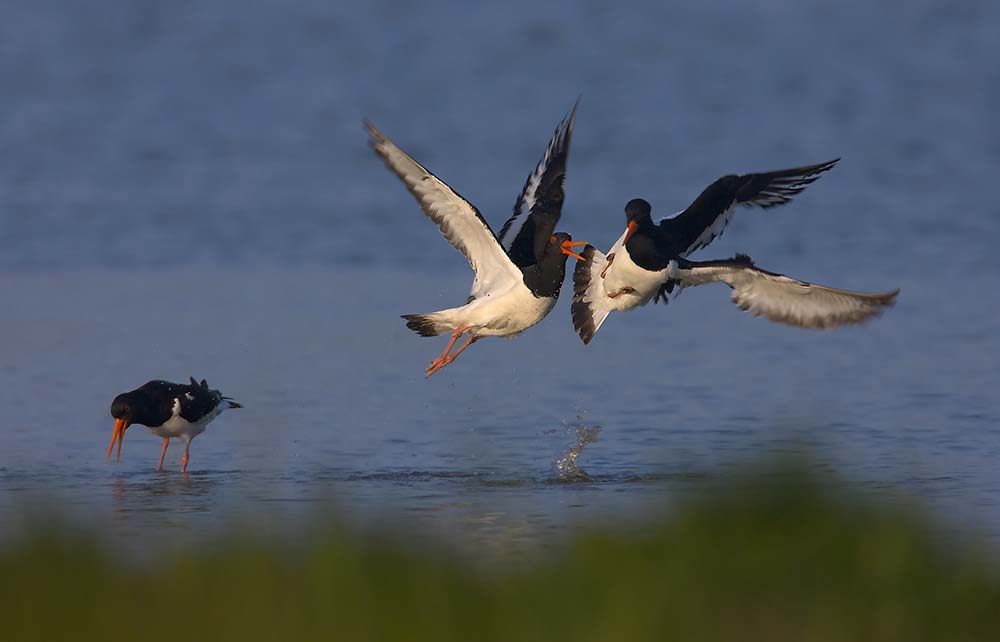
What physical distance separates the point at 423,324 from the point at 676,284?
73.3 inches

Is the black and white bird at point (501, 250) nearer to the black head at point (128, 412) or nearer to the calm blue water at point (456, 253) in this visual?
the calm blue water at point (456, 253)

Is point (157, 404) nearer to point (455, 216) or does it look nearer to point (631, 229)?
point (455, 216)

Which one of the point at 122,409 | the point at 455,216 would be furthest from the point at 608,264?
the point at 122,409

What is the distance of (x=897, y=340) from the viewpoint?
1435 centimetres

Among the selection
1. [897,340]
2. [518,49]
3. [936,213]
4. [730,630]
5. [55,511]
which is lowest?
[730,630]

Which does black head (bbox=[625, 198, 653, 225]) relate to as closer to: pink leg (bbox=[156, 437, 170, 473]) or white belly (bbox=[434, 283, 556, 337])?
white belly (bbox=[434, 283, 556, 337])

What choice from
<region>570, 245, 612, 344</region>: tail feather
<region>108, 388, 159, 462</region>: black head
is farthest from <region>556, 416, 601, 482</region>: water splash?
<region>108, 388, 159, 462</region>: black head

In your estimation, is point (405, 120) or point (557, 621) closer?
point (557, 621)

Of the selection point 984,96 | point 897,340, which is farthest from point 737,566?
point 984,96

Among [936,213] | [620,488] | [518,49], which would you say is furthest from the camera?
[518,49]

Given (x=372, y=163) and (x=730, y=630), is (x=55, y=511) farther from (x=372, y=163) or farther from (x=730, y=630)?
(x=372, y=163)

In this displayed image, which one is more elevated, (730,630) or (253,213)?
(253,213)

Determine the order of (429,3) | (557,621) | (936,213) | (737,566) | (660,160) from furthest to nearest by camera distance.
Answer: (429,3)
(660,160)
(936,213)
(737,566)
(557,621)

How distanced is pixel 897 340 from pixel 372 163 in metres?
9.87
